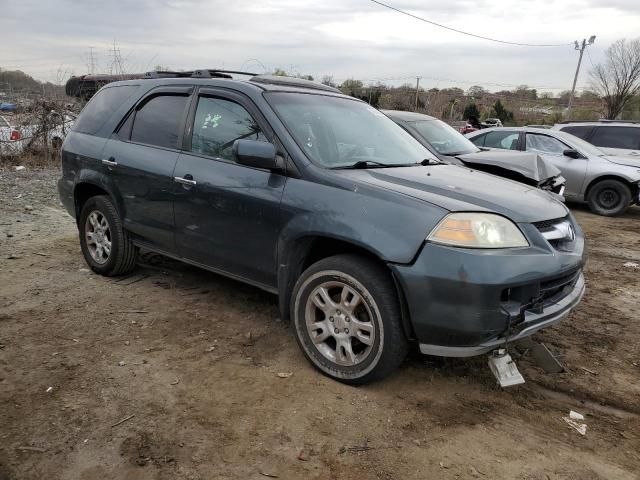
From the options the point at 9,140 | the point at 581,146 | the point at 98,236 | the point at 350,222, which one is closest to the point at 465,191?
the point at 350,222

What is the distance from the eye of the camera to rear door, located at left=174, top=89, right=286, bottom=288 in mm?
3430

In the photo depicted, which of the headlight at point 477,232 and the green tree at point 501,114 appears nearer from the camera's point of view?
the headlight at point 477,232

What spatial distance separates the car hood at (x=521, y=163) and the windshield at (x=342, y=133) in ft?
6.62

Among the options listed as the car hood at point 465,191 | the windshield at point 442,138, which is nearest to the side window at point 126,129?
the car hood at point 465,191

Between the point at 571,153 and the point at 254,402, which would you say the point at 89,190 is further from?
the point at 571,153

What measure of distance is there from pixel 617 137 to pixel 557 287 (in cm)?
989

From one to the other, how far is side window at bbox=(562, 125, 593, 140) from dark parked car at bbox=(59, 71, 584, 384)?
345 inches

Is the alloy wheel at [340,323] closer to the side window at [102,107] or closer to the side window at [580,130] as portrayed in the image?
the side window at [102,107]

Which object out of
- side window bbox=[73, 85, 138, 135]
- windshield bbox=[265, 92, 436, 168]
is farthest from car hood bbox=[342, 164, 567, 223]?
side window bbox=[73, 85, 138, 135]

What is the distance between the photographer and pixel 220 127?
380 centimetres

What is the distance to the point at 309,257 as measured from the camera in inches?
132

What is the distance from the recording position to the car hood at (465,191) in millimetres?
2914

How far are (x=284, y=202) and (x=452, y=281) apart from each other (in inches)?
47.3

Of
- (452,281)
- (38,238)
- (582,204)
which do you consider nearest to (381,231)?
(452,281)
